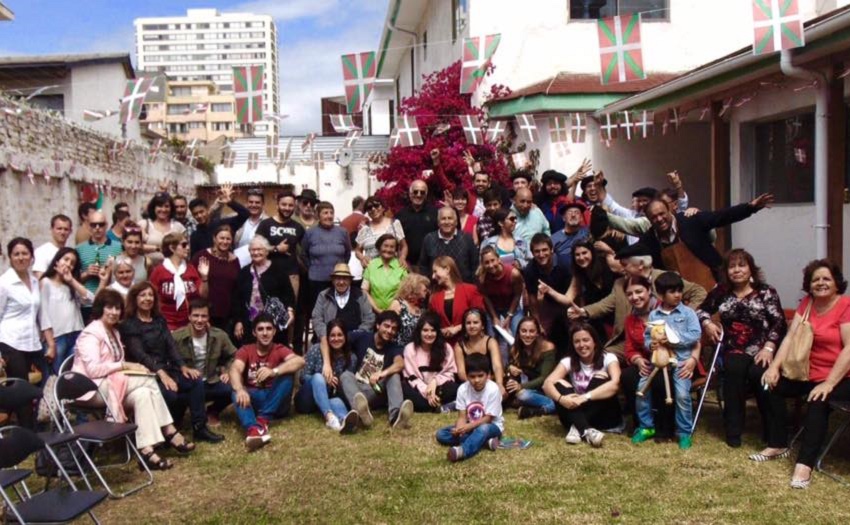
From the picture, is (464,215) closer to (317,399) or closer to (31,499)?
(317,399)

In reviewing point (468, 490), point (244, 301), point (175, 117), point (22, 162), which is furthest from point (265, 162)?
point (175, 117)

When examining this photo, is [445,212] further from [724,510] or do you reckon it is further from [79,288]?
[724,510]

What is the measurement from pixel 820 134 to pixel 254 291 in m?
5.40

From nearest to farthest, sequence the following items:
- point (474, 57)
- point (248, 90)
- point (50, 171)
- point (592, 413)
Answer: point (592, 413), point (474, 57), point (248, 90), point (50, 171)

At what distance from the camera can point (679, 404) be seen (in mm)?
5691

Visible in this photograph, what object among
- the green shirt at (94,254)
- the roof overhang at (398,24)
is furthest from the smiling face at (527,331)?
the roof overhang at (398,24)

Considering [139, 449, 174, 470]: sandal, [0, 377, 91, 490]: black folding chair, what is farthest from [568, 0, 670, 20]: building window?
[0, 377, 91, 490]: black folding chair

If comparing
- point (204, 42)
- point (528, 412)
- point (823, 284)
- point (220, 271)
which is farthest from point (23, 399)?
point (204, 42)

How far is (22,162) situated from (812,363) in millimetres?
11118

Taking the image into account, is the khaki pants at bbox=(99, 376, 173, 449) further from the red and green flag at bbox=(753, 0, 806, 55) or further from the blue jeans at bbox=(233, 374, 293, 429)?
the red and green flag at bbox=(753, 0, 806, 55)

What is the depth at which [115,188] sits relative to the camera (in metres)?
17.5

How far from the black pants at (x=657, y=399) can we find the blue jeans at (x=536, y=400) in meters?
0.77

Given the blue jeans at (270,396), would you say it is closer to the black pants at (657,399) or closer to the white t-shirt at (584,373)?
the white t-shirt at (584,373)

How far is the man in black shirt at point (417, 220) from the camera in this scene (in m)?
7.98
